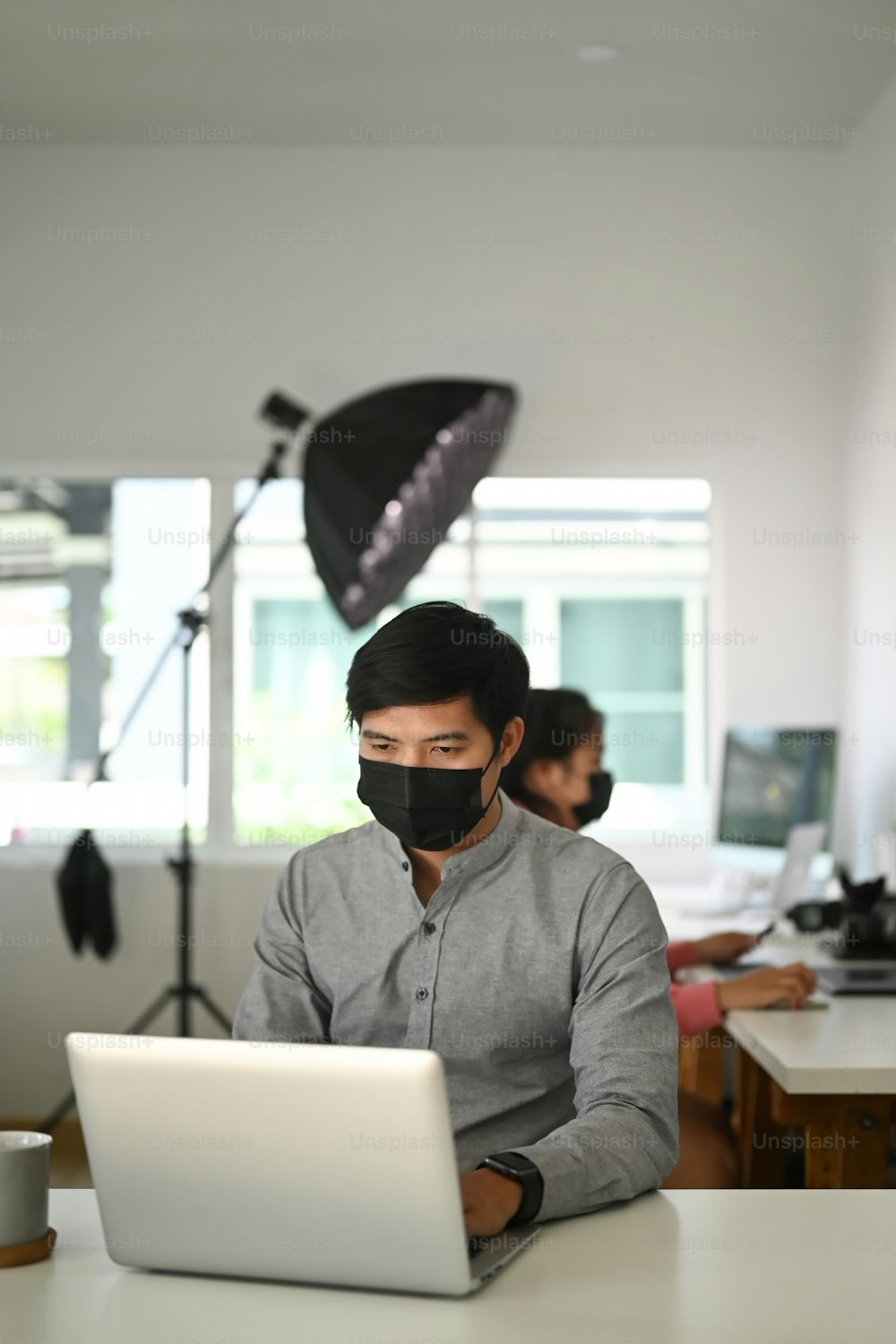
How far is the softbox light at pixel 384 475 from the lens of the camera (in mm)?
4738

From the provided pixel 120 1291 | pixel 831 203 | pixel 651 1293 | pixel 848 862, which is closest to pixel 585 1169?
pixel 651 1293

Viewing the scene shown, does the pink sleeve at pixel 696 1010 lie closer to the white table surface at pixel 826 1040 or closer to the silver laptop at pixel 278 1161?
the white table surface at pixel 826 1040

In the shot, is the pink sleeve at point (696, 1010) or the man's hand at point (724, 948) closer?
the pink sleeve at point (696, 1010)

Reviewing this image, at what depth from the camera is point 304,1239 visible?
1.18 m

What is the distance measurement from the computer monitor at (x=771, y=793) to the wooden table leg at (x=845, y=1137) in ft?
5.39

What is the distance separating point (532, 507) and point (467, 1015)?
3.32 meters

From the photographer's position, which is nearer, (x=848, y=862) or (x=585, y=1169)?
(x=585, y=1169)

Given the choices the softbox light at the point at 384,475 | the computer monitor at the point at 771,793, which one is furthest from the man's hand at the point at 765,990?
the softbox light at the point at 384,475

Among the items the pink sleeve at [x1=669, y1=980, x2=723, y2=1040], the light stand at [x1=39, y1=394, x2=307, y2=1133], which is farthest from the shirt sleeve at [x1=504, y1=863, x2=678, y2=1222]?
the light stand at [x1=39, y1=394, x2=307, y2=1133]

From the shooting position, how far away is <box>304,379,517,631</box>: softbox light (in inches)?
187

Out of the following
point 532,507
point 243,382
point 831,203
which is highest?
point 831,203

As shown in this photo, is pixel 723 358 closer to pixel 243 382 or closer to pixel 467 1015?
pixel 243 382

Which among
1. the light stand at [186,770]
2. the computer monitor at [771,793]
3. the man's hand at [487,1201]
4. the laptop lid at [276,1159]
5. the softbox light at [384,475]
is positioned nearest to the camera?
the laptop lid at [276,1159]

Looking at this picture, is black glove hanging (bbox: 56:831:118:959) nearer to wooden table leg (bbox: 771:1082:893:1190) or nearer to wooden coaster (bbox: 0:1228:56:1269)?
wooden table leg (bbox: 771:1082:893:1190)
